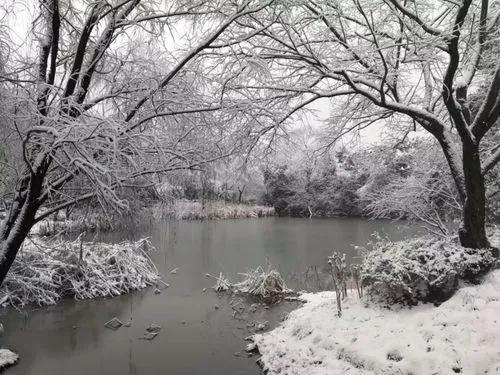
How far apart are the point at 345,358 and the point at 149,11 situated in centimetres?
436

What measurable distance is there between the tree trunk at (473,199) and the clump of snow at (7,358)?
6.43 meters

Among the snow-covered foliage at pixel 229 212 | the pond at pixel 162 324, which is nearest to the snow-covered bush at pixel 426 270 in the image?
the pond at pixel 162 324

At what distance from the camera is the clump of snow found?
5.57 m

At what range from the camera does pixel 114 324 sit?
732cm

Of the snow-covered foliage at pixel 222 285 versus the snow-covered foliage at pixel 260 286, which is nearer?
the snow-covered foliage at pixel 260 286

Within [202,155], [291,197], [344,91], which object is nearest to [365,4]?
[344,91]

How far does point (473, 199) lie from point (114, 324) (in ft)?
20.2

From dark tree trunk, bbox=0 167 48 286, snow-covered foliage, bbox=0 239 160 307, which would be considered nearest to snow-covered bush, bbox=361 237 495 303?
dark tree trunk, bbox=0 167 48 286

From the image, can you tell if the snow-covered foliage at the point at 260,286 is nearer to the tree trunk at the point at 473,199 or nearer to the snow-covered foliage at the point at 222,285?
the snow-covered foliage at the point at 222,285

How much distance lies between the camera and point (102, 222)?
392cm

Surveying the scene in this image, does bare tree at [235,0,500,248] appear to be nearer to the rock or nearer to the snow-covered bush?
the snow-covered bush

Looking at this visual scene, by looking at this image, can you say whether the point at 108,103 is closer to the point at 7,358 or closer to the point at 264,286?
the point at 7,358

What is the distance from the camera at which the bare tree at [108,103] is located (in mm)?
2842

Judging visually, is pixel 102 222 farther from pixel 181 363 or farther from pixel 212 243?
pixel 212 243
